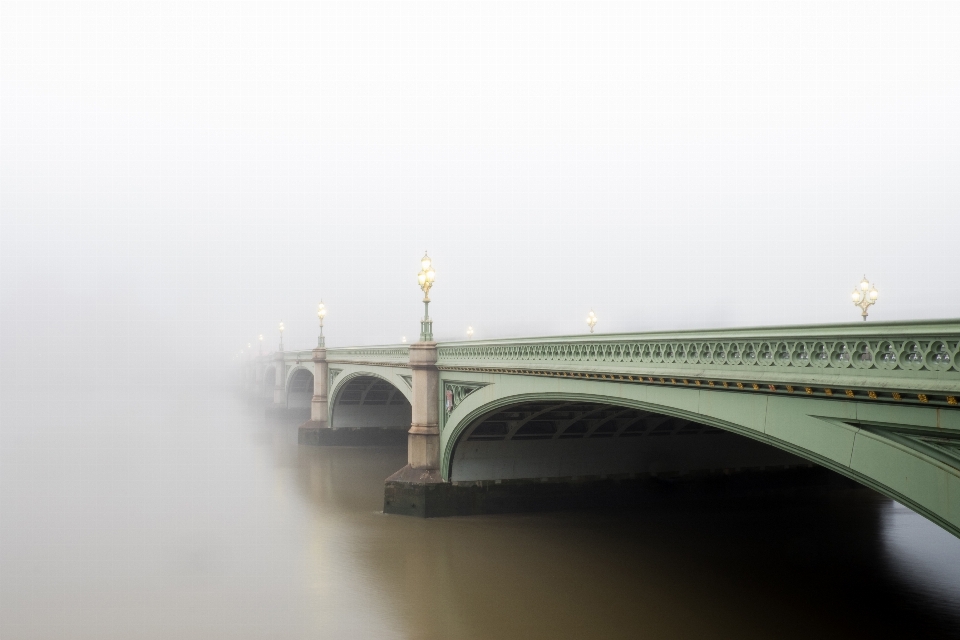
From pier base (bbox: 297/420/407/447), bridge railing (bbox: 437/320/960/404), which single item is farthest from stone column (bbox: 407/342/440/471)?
pier base (bbox: 297/420/407/447)

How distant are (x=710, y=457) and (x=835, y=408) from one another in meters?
15.7

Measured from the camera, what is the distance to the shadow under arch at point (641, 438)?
7758mm

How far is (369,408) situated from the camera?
1640 inches

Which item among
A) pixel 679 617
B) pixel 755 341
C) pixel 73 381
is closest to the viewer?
pixel 755 341

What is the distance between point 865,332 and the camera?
8133 mm

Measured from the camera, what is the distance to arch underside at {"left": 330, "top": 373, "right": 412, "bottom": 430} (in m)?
40.6

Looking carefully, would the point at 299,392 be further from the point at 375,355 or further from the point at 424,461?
the point at 424,461

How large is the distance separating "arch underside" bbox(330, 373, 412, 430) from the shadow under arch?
1877cm

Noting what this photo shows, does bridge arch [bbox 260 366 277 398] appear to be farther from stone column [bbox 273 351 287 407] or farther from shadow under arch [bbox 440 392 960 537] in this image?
shadow under arch [bbox 440 392 960 537]

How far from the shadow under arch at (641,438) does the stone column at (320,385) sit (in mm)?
20268

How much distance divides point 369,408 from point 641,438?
71.0ft

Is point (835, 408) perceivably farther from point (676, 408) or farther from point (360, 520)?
point (360, 520)

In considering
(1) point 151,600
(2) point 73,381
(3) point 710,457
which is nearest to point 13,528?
(1) point 151,600

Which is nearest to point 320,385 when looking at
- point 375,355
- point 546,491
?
point 375,355
